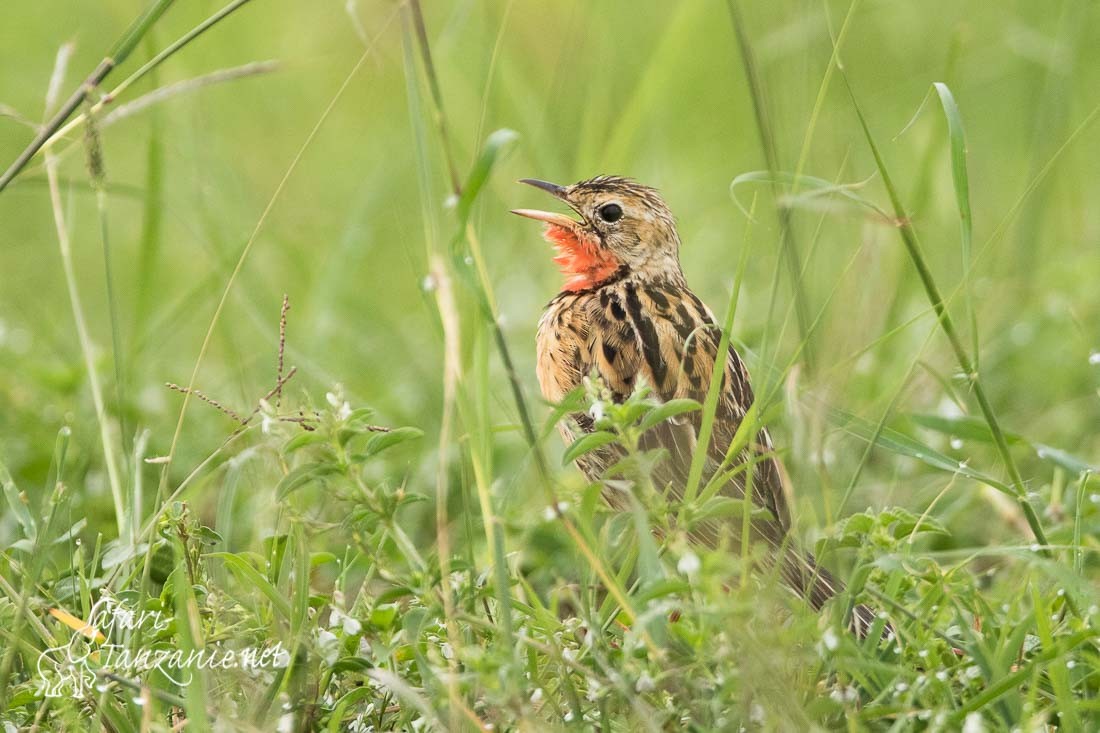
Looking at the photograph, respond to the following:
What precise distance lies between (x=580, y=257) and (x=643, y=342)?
0.83 meters

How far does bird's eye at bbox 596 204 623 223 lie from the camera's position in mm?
5781

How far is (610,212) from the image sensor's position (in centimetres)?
579

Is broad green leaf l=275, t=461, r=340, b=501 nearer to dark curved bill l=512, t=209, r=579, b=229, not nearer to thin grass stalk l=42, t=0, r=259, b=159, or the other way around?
thin grass stalk l=42, t=0, r=259, b=159

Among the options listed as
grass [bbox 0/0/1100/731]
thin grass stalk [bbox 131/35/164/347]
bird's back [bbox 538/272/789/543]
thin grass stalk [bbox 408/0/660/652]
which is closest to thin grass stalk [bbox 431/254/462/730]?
grass [bbox 0/0/1100/731]

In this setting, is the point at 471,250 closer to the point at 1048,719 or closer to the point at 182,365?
the point at 1048,719

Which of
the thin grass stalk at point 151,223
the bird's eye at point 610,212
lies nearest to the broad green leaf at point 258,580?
the thin grass stalk at point 151,223

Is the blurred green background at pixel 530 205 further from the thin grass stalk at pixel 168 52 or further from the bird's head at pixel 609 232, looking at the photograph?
the bird's head at pixel 609 232

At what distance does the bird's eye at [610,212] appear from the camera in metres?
5.78

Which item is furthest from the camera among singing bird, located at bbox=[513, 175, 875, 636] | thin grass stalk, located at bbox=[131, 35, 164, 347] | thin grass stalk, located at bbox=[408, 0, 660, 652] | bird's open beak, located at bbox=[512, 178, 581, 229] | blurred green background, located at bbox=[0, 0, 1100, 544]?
bird's open beak, located at bbox=[512, 178, 581, 229]

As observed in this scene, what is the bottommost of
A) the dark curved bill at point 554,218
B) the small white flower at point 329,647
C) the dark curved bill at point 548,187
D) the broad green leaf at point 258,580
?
the small white flower at point 329,647

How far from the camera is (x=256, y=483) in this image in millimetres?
4148

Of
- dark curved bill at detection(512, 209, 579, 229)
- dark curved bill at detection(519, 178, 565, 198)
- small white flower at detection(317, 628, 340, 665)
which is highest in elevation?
dark curved bill at detection(519, 178, 565, 198)

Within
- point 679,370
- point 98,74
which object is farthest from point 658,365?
point 98,74

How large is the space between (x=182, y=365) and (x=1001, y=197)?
198 inches
